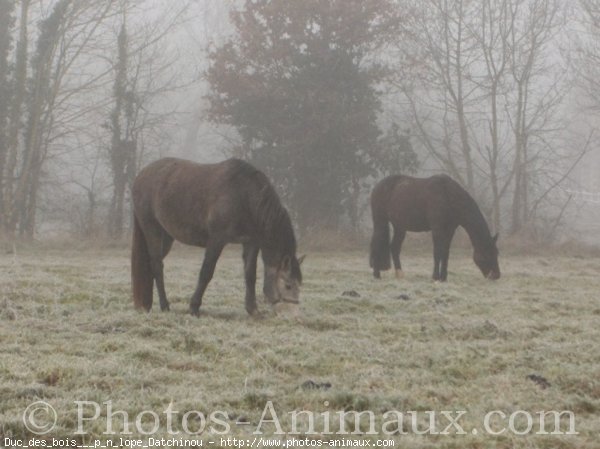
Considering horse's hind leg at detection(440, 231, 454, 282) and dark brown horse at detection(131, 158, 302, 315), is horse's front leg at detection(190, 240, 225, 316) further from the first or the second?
horse's hind leg at detection(440, 231, 454, 282)

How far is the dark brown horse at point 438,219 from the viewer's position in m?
12.1

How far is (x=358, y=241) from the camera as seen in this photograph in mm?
21656

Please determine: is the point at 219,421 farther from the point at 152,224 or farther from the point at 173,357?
the point at 152,224

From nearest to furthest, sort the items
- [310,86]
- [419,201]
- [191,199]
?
[191,199], [419,201], [310,86]

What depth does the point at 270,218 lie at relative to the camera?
7.41 m

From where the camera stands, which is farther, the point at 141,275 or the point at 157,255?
the point at 157,255

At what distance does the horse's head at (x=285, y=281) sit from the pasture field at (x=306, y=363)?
0.76ft

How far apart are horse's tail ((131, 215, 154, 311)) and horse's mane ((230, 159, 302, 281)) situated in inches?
56.5

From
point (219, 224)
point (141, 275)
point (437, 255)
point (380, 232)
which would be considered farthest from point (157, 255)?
point (380, 232)

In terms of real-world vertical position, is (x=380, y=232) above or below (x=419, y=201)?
below

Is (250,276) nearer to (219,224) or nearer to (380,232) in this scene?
(219,224)

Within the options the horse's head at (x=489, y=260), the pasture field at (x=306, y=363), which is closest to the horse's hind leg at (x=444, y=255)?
the horse's head at (x=489, y=260)

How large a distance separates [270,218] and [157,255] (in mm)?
1519

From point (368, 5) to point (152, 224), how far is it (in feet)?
59.3
